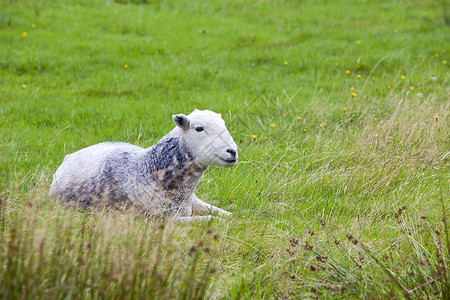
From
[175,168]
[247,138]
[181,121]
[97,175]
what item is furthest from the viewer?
[247,138]

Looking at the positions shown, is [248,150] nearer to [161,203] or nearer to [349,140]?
[349,140]

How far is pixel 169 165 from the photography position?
14.9 feet

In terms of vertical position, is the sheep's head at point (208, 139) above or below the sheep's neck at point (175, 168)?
above

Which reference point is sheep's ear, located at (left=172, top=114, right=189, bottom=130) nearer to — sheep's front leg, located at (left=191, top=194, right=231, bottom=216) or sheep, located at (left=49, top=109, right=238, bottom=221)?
sheep, located at (left=49, top=109, right=238, bottom=221)

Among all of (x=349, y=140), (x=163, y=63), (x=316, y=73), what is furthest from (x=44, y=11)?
(x=349, y=140)

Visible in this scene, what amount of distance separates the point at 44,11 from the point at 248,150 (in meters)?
8.72

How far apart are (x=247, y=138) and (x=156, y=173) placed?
7.83 ft

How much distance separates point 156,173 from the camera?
15.0ft

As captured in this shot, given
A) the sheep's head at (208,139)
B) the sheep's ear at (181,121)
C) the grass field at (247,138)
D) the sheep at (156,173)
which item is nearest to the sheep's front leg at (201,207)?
the sheep at (156,173)

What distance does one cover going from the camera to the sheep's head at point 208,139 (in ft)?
13.9

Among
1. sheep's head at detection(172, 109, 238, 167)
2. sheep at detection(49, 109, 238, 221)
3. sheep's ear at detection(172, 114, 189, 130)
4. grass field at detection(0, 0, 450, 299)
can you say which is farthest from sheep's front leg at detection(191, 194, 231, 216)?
sheep's ear at detection(172, 114, 189, 130)

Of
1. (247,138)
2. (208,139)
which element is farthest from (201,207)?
(247,138)

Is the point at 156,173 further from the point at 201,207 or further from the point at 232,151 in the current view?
the point at 232,151

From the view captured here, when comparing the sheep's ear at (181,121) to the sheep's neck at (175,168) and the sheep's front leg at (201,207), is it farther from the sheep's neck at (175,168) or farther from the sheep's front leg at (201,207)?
the sheep's front leg at (201,207)
